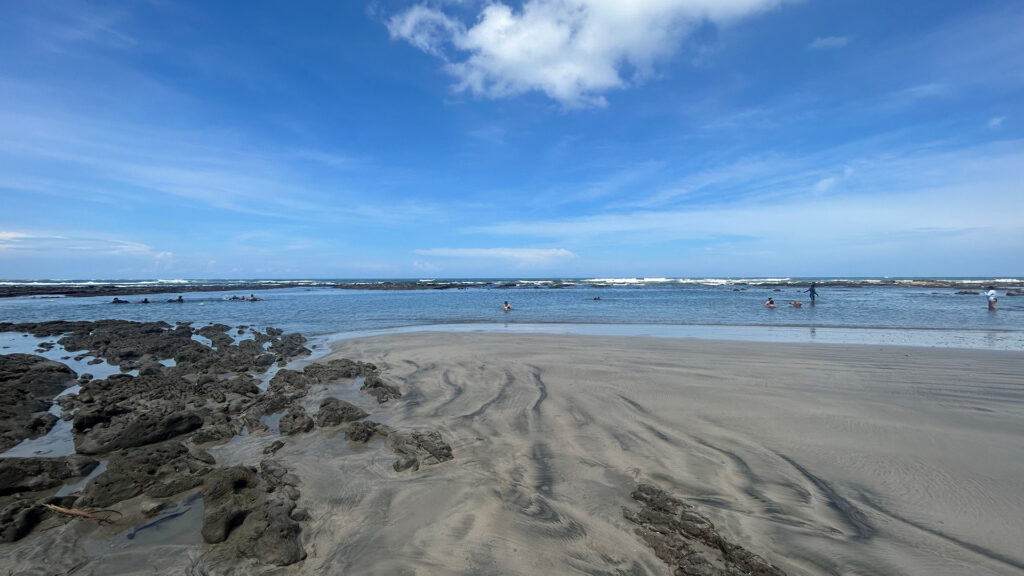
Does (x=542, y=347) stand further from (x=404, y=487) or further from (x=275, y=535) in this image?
(x=275, y=535)

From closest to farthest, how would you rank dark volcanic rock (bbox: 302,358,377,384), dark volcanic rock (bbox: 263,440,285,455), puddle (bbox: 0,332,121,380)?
dark volcanic rock (bbox: 263,440,285,455) → dark volcanic rock (bbox: 302,358,377,384) → puddle (bbox: 0,332,121,380)

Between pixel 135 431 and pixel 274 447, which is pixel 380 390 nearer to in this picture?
pixel 274 447

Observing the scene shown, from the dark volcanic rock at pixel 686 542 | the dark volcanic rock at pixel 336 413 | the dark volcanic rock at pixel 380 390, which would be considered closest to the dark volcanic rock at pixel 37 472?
the dark volcanic rock at pixel 336 413

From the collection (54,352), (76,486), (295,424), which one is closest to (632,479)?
(295,424)

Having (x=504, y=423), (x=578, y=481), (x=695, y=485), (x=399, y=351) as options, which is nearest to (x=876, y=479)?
(x=695, y=485)

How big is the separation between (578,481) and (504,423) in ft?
8.16

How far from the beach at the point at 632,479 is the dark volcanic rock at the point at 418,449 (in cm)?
9

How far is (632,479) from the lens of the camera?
18.4ft

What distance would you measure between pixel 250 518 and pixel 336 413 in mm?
3391

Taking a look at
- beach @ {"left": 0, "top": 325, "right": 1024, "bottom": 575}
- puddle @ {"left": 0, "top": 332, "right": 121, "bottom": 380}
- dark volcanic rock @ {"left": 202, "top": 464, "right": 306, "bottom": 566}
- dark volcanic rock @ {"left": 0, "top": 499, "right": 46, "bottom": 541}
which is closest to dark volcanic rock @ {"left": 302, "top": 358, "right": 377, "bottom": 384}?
beach @ {"left": 0, "top": 325, "right": 1024, "bottom": 575}

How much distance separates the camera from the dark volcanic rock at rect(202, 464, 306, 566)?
13.5 feet

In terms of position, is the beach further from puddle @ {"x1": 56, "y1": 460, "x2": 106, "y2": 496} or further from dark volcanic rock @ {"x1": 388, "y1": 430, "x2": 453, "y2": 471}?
puddle @ {"x1": 56, "y1": 460, "x2": 106, "y2": 496}

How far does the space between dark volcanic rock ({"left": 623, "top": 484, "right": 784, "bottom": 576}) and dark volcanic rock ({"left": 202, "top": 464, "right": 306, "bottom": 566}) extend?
3349 millimetres

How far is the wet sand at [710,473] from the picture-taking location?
4.16 metres
